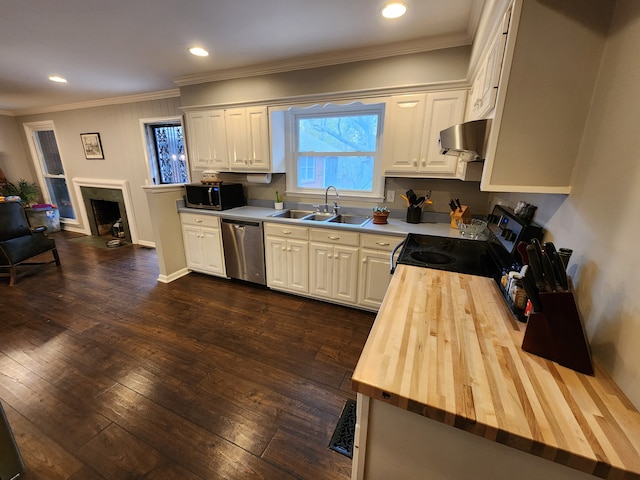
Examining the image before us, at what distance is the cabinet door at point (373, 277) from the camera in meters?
2.37

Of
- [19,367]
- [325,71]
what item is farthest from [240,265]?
[325,71]

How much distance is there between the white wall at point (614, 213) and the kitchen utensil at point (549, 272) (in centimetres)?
14

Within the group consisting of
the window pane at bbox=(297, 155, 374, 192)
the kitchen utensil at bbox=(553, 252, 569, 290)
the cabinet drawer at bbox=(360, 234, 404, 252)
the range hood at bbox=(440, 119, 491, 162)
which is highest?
the range hood at bbox=(440, 119, 491, 162)

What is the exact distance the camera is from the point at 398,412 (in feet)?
2.36

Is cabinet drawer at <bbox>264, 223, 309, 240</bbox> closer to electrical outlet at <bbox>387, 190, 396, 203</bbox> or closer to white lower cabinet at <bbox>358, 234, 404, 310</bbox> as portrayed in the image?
white lower cabinet at <bbox>358, 234, 404, 310</bbox>

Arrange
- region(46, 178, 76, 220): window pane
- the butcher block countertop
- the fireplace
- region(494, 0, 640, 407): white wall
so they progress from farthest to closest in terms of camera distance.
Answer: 1. region(46, 178, 76, 220): window pane
2. the fireplace
3. region(494, 0, 640, 407): white wall
4. the butcher block countertop

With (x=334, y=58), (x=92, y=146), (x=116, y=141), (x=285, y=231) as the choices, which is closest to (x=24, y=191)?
(x=92, y=146)

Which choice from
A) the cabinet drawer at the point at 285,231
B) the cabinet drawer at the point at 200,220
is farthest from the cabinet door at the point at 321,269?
the cabinet drawer at the point at 200,220

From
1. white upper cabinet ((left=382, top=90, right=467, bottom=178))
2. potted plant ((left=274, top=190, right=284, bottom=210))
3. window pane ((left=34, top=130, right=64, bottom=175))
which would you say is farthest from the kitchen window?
window pane ((left=34, top=130, right=64, bottom=175))

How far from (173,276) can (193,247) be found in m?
0.44

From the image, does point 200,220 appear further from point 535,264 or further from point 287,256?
point 535,264

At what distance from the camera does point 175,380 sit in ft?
5.85

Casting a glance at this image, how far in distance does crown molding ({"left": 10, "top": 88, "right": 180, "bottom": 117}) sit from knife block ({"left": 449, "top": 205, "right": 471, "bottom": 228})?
3.94 meters

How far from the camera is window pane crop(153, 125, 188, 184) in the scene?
412 cm
